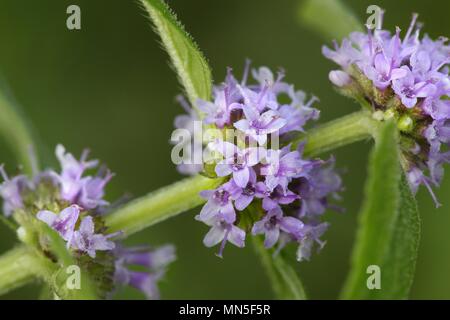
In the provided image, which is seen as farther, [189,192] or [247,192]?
[189,192]

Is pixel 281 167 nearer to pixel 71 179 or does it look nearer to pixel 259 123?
pixel 259 123

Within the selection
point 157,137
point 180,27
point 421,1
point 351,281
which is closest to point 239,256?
point 157,137

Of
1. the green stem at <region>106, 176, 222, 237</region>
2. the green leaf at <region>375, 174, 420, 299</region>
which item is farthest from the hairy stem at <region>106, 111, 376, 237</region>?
the green leaf at <region>375, 174, 420, 299</region>

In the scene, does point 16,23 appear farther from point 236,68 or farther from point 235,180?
point 235,180

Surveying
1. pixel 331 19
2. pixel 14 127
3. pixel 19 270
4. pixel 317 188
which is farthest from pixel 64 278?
pixel 331 19

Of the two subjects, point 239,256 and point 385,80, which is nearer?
point 385,80

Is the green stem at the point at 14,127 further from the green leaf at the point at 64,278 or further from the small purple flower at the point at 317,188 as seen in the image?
the small purple flower at the point at 317,188
